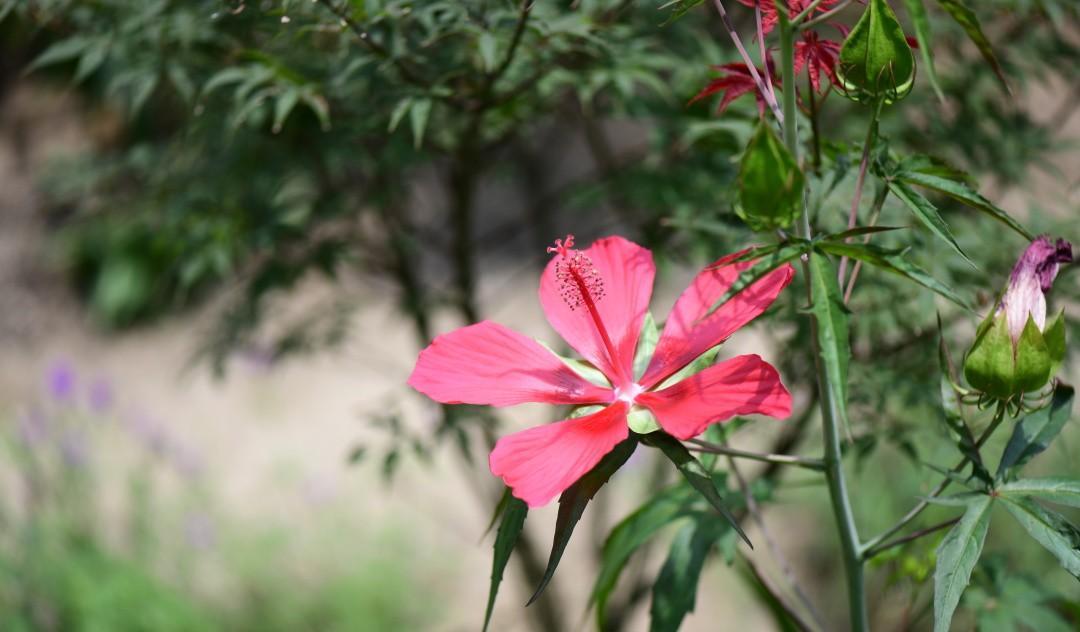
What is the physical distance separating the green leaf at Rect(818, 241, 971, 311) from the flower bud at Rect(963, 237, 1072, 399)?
85 mm

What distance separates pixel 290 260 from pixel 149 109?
2.50 meters

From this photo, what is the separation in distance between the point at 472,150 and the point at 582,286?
0.63 m

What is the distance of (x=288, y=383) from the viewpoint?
3.52m

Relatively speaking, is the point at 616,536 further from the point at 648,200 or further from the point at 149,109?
the point at 149,109

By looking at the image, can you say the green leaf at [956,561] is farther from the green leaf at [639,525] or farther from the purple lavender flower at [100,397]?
the purple lavender flower at [100,397]

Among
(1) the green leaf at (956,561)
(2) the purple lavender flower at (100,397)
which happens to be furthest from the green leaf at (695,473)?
(2) the purple lavender flower at (100,397)

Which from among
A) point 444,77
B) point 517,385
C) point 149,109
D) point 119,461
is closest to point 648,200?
point 444,77

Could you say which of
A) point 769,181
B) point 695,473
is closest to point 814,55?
point 769,181

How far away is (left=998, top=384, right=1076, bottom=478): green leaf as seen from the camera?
679 millimetres

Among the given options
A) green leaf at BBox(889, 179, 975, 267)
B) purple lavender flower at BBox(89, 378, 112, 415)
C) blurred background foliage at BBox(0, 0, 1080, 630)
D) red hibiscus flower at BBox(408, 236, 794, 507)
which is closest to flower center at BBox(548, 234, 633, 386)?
red hibiscus flower at BBox(408, 236, 794, 507)

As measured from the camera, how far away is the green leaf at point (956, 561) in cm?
58

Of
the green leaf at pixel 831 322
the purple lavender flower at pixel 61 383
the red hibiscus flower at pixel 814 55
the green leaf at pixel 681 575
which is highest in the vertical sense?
the red hibiscus flower at pixel 814 55

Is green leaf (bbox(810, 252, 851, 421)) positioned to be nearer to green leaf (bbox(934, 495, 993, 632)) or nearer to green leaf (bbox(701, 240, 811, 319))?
green leaf (bbox(701, 240, 811, 319))

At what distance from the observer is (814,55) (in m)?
0.66
